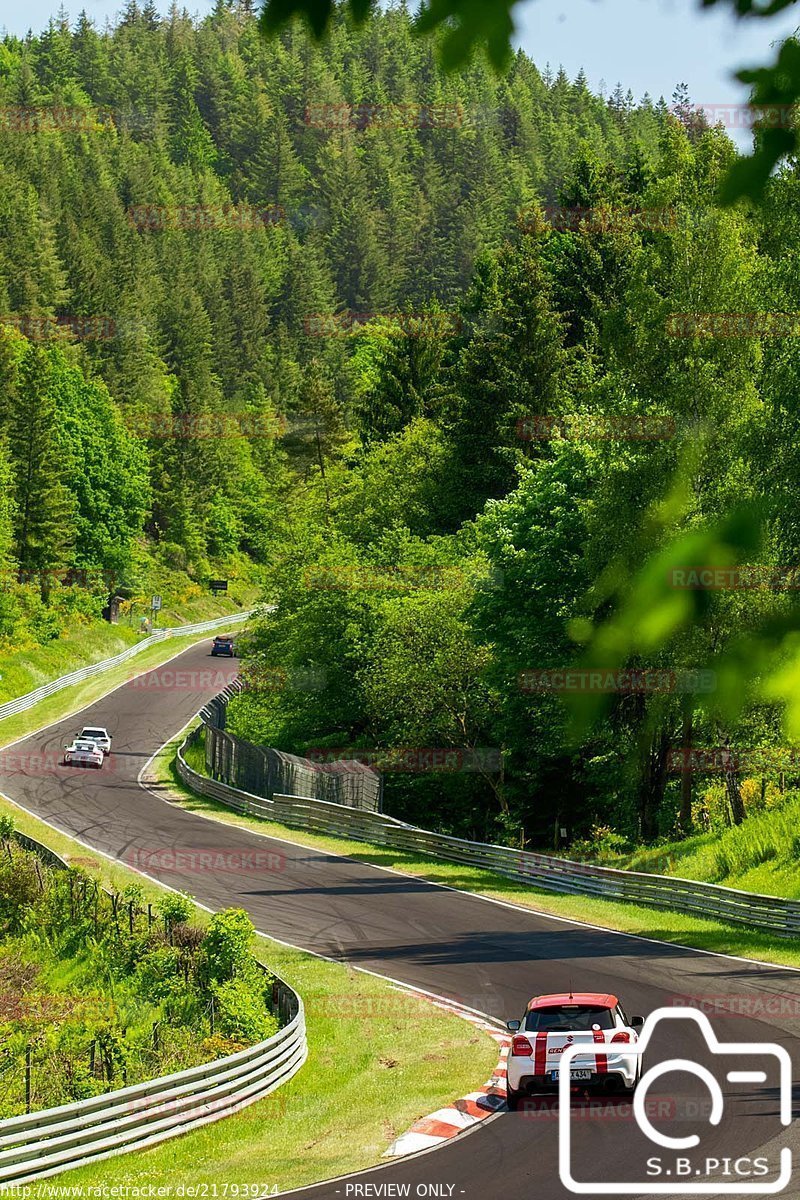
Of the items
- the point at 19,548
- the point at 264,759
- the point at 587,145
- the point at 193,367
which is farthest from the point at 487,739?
the point at 193,367

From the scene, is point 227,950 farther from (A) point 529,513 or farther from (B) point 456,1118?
(A) point 529,513

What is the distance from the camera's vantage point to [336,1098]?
63.2 feet

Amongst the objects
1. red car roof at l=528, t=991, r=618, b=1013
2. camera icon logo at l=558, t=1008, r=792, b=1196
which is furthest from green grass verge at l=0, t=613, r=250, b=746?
red car roof at l=528, t=991, r=618, b=1013

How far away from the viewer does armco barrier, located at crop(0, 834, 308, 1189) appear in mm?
16094

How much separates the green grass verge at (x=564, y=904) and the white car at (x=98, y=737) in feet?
41.1

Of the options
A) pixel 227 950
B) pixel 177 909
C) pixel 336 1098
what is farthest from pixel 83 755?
pixel 336 1098

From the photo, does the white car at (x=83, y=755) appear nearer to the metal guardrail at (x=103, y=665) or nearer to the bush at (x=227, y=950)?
the metal guardrail at (x=103, y=665)

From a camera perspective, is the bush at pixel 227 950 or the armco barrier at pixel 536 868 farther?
the armco barrier at pixel 536 868

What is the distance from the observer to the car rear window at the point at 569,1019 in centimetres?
1770

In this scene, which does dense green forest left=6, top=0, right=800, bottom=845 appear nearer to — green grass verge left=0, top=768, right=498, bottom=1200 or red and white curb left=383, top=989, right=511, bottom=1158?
red and white curb left=383, top=989, right=511, bottom=1158

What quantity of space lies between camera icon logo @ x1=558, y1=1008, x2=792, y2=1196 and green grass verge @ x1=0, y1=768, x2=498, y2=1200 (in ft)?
6.85

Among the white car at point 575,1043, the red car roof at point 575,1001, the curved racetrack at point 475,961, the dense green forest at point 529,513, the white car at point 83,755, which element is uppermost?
the dense green forest at point 529,513

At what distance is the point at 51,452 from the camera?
103m

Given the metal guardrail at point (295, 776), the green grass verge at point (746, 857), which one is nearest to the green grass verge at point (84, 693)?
the metal guardrail at point (295, 776)
